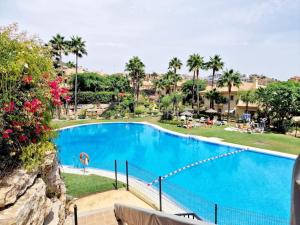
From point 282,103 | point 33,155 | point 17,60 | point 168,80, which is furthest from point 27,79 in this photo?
point 168,80

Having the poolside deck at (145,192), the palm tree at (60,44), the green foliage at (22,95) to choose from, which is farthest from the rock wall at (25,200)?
the palm tree at (60,44)

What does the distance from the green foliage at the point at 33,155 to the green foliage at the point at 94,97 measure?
43588 millimetres

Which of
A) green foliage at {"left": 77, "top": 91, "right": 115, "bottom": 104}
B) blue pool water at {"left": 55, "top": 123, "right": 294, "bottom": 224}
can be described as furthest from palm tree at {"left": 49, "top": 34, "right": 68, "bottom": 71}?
blue pool water at {"left": 55, "top": 123, "right": 294, "bottom": 224}

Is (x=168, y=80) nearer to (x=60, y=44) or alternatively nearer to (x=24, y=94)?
(x=60, y=44)

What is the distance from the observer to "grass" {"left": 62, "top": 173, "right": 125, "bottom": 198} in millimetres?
12100

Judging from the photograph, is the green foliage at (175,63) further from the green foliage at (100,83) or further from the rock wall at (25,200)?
the rock wall at (25,200)

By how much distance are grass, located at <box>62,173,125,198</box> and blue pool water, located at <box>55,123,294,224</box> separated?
108 inches

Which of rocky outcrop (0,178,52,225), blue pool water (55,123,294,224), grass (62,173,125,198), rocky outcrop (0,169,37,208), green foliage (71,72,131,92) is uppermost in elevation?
green foliage (71,72,131,92)

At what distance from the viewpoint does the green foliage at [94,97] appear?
160ft

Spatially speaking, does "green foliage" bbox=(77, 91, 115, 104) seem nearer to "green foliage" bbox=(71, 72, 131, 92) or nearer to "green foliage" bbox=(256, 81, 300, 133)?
"green foliage" bbox=(71, 72, 131, 92)

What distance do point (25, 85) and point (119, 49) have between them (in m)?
45.3

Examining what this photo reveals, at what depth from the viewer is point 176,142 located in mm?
27281

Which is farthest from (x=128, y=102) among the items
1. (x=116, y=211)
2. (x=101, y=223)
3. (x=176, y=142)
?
(x=116, y=211)

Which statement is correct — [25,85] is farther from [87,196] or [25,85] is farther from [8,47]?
[87,196]
